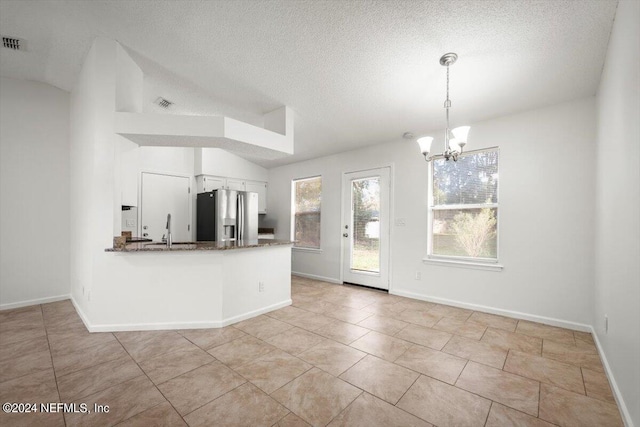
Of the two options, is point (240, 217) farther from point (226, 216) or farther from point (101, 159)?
point (101, 159)

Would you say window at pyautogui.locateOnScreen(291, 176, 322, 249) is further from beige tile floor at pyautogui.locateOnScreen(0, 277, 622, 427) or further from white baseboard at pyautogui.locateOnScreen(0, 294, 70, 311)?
white baseboard at pyautogui.locateOnScreen(0, 294, 70, 311)

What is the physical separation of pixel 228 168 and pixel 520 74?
501cm

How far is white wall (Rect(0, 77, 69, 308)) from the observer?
3.54 m

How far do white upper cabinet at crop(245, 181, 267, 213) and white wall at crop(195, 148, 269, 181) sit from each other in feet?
0.38

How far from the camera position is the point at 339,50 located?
2.45 metres

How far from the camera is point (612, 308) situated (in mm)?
1953

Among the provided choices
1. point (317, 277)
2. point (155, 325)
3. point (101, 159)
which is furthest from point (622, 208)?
point (317, 277)

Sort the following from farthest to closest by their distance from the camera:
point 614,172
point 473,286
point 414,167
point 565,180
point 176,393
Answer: point 414,167 < point 473,286 < point 565,180 < point 614,172 < point 176,393

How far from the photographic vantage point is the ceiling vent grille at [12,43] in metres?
2.78

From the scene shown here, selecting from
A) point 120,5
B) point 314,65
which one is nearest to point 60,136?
point 120,5

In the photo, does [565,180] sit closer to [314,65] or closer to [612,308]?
[612,308]

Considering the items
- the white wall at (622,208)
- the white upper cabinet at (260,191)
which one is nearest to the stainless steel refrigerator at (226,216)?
the white upper cabinet at (260,191)

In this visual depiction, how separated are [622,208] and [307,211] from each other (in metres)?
4.65

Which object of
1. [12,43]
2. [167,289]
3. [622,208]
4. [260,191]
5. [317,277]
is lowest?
[317,277]
